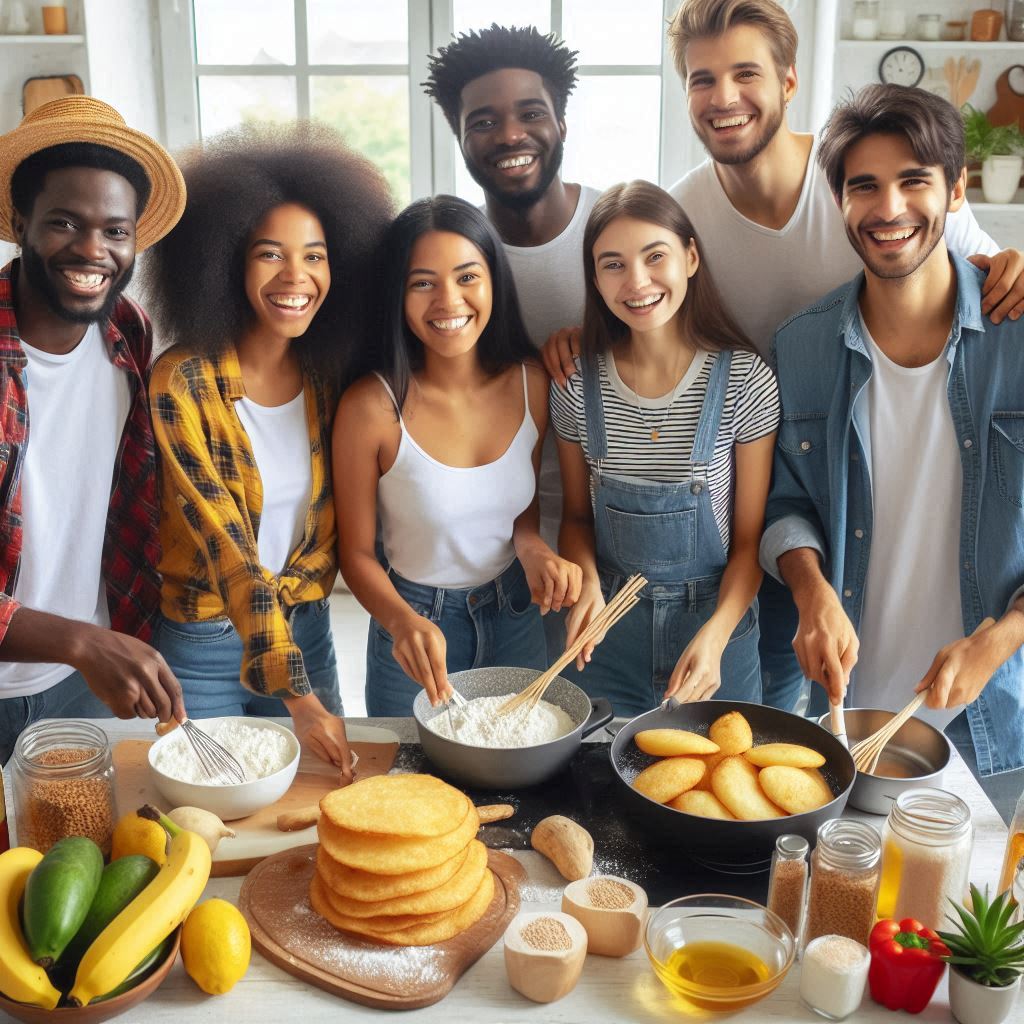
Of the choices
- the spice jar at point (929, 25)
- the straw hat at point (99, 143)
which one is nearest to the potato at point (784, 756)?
the straw hat at point (99, 143)

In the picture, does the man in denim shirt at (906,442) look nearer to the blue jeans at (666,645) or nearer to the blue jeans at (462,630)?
the blue jeans at (666,645)

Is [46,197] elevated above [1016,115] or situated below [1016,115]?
below

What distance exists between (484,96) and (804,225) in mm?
675

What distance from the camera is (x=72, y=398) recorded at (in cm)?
175

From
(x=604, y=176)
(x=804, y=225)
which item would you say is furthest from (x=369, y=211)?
(x=604, y=176)

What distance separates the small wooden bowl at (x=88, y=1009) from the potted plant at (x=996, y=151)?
3539mm

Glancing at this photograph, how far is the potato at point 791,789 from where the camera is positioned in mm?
1240

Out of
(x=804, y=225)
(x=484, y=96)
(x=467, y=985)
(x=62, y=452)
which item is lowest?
(x=467, y=985)

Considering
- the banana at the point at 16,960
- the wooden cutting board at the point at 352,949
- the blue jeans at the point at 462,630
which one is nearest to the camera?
the banana at the point at 16,960

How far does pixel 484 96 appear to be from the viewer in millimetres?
2117

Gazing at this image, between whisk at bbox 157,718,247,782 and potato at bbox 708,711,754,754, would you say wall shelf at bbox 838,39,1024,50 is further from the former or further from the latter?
whisk at bbox 157,718,247,782

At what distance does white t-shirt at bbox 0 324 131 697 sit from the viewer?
1729 millimetres

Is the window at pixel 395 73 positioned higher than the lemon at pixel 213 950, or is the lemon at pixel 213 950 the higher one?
the window at pixel 395 73

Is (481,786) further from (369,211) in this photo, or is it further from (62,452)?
(369,211)
